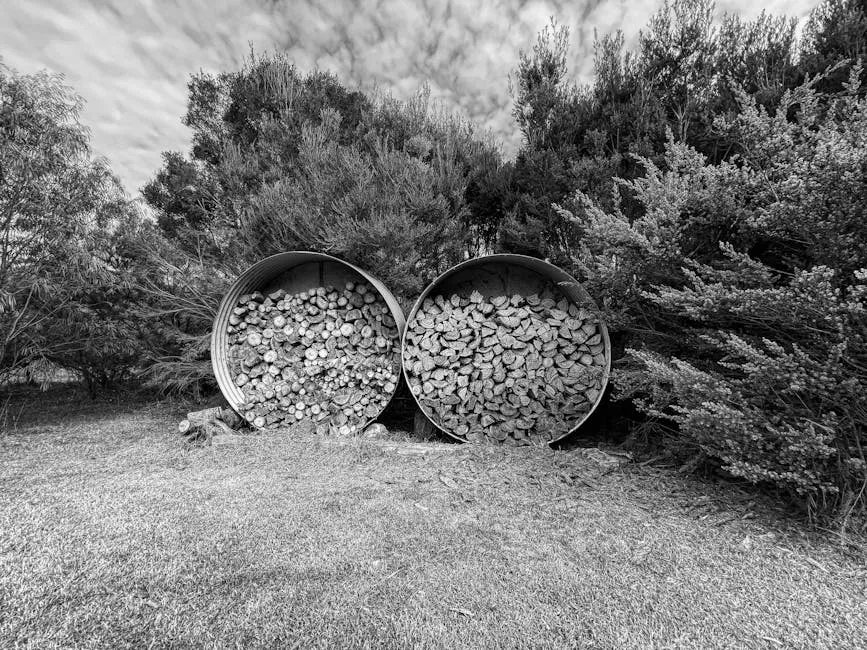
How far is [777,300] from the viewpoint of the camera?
86.3 inches

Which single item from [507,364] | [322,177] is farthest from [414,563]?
[322,177]

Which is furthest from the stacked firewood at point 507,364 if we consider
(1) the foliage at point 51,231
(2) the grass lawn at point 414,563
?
(1) the foliage at point 51,231

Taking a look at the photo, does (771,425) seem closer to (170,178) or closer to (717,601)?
(717,601)

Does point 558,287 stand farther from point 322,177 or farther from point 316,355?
point 322,177

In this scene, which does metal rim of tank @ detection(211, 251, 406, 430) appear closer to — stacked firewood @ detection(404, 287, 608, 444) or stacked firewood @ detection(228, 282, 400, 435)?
stacked firewood @ detection(228, 282, 400, 435)

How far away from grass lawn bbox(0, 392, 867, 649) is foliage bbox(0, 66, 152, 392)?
2494 mm

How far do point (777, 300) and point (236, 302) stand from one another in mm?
4853

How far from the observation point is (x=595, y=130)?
203 inches

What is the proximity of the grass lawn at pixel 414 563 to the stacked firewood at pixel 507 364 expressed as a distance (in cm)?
95

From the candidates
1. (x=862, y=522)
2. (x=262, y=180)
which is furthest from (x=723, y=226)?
(x=262, y=180)

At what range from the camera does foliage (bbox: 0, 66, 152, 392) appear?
4.29m

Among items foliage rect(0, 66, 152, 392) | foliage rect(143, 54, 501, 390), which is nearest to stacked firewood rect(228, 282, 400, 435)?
foliage rect(143, 54, 501, 390)

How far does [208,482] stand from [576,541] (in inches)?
93.0

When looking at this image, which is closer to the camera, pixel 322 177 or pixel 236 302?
pixel 236 302
